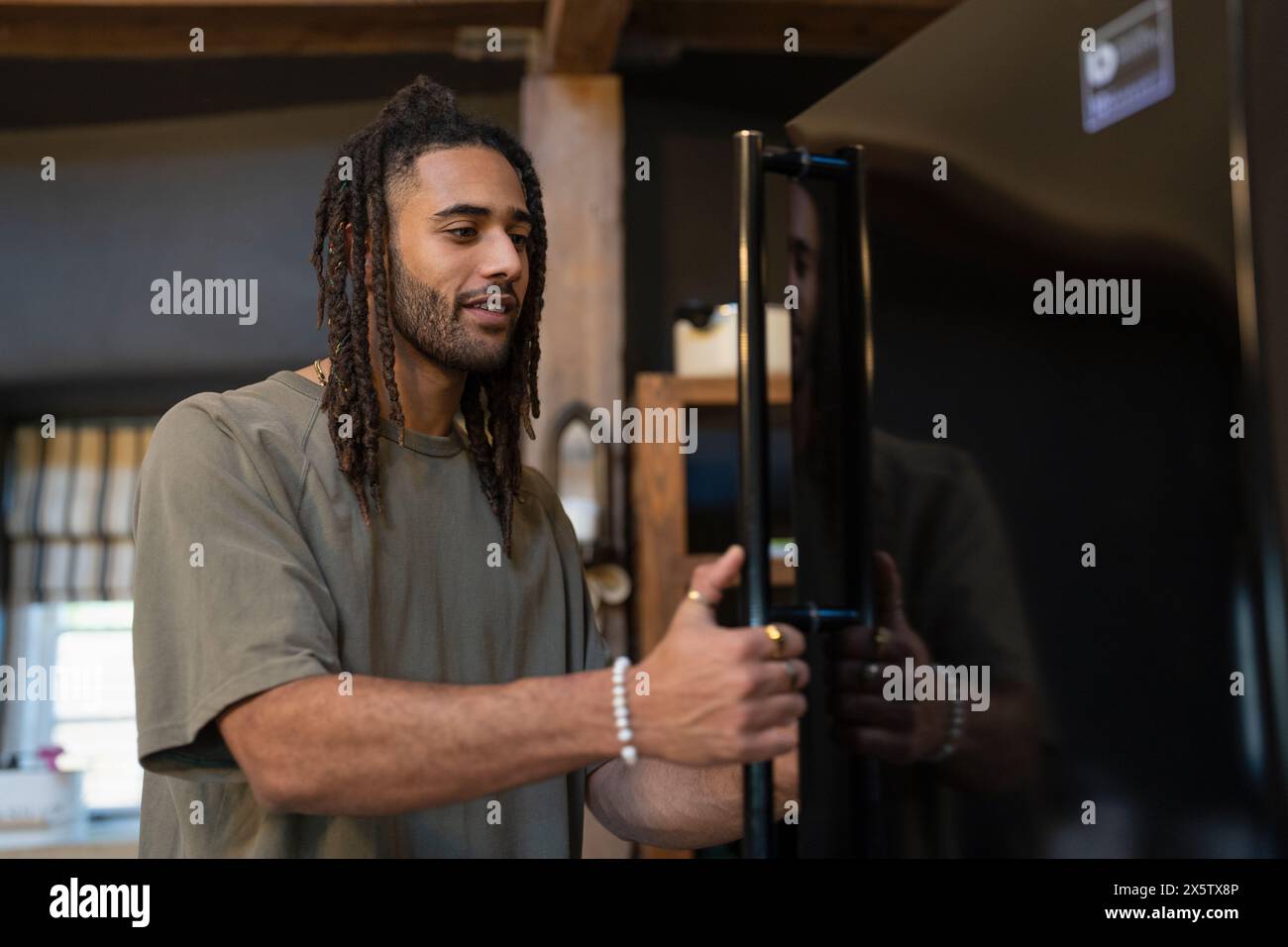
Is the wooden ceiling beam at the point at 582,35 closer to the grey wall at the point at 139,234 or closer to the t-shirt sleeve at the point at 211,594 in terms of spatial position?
the grey wall at the point at 139,234

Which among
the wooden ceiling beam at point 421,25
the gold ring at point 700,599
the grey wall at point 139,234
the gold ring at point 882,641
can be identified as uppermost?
the wooden ceiling beam at point 421,25

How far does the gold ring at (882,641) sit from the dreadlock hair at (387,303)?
0.44 metres

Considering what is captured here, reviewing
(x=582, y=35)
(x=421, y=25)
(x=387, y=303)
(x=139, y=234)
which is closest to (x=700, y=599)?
(x=387, y=303)

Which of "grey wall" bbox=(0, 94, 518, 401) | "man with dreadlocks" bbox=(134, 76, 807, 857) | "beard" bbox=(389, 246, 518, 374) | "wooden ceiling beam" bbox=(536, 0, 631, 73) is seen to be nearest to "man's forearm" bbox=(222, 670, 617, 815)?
"man with dreadlocks" bbox=(134, 76, 807, 857)

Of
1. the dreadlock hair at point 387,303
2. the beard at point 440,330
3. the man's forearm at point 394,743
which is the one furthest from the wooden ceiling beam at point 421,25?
the man's forearm at point 394,743

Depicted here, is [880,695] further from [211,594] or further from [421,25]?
[421,25]

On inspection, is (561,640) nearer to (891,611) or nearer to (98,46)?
(891,611)

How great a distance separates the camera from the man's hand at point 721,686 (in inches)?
28.7

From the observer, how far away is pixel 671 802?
1.10m

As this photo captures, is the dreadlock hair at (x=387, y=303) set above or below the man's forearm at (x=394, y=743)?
above

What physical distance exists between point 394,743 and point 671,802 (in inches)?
13.7

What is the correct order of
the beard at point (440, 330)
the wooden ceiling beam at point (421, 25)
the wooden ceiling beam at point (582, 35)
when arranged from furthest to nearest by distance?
the wooden ceiling beam at point (421, 25) → the wooden ceiling beam at point (582, 35) → the beard at point (440, 330)
